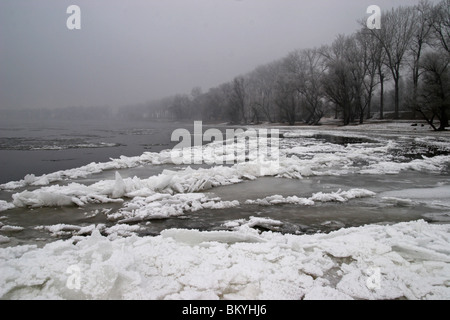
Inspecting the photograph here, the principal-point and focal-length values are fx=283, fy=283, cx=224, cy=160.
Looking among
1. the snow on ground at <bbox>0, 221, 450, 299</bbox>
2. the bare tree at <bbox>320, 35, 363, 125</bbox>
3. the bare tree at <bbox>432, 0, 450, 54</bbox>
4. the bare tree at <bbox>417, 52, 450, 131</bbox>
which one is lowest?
the snow on ground at <bbox>0, 221, 450, 299</bbox>

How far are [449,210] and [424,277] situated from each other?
11.1ft

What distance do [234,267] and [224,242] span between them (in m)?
0.90

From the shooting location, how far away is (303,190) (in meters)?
7.54

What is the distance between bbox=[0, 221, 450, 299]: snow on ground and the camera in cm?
271

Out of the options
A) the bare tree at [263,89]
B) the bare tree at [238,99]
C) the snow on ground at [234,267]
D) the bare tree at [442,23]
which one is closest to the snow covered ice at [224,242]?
the snow on ground at [234,267]

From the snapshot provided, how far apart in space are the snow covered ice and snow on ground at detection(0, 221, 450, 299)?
0.01 meters

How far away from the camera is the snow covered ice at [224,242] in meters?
2.78

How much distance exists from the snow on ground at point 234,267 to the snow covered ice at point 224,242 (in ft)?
0.04

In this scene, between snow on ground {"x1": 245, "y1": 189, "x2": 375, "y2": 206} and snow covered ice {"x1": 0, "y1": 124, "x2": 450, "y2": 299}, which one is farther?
snow on ground {"x1": 245, "y1": 189, "x2": 375, "y2": 206}

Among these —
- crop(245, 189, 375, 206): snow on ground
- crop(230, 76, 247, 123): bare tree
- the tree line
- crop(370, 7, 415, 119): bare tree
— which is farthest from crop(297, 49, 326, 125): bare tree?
crop(245, 189, 375, 206): snow on ground

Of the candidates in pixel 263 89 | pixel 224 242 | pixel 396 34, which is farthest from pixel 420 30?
pixel 224 242

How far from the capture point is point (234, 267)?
308 cm

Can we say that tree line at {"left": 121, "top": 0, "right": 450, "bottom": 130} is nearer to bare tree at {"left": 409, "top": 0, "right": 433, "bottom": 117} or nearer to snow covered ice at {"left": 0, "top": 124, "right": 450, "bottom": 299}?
bare tree at {"left": 409, "top": 0, "right": 433, "bottom": 117}
